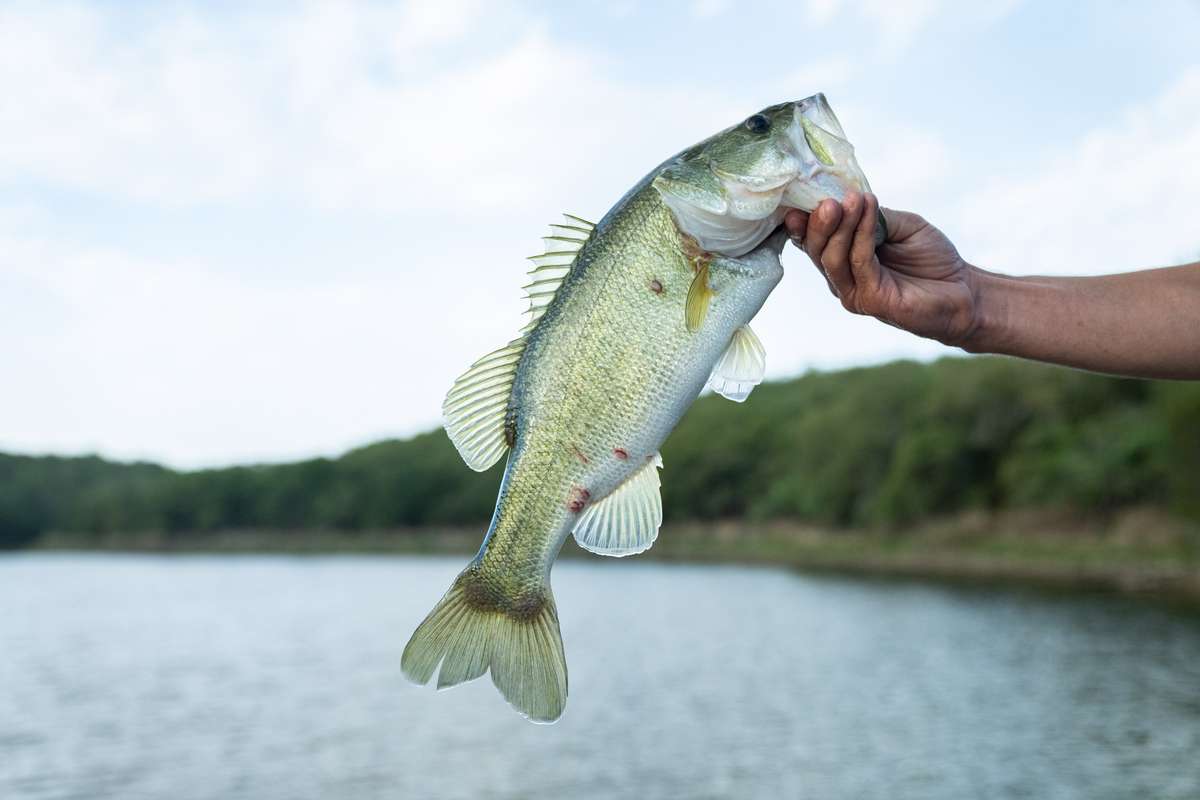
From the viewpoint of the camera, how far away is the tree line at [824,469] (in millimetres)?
66625

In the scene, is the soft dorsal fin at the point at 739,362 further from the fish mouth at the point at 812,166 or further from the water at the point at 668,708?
the water at the point at 668,708

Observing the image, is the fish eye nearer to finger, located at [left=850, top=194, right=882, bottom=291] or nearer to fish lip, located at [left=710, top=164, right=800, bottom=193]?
fish lip, located at [left=710, top=164, right=800, bottom=193]

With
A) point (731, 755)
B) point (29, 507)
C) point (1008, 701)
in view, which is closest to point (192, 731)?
point (731, 755)

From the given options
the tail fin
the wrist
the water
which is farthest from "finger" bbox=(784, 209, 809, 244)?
the water

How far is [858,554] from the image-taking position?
283 feet

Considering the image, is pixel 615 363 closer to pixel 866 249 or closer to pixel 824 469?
pixel 866 249

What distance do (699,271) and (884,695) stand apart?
31.9 metres

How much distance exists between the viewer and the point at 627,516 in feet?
9.12

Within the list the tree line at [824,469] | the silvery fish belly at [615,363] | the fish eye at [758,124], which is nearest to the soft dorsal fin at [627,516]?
the silvery fish belly at [615,363]

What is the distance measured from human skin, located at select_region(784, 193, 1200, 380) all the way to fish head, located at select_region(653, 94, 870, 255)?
0.25m

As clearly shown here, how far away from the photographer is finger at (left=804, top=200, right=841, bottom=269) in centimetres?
262

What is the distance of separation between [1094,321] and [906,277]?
1.75 ft

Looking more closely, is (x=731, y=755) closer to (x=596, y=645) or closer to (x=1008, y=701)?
(x=1008, y=701)

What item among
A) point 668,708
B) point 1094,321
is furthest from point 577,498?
point 668,708
